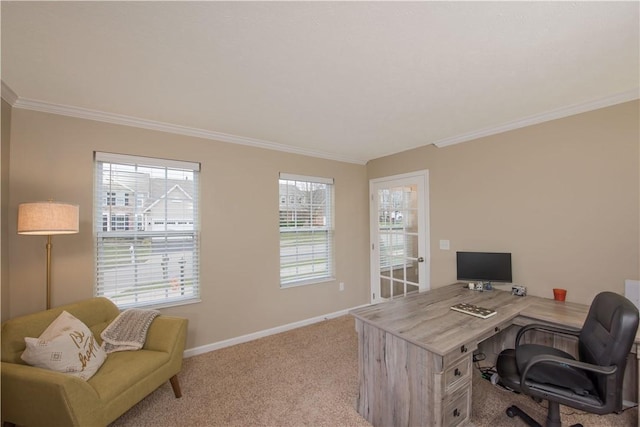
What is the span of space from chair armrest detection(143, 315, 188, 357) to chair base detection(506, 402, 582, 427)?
2535mm

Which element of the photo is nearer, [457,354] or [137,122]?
[457,354]

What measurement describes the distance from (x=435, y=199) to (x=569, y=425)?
2.28 m

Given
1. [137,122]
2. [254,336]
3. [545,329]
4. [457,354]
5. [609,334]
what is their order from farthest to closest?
[254,336] → [137,122] → [545,329] → [457,354] → [609,334]

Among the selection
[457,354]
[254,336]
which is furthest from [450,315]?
[254,336]

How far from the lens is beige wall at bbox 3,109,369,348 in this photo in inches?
83.7

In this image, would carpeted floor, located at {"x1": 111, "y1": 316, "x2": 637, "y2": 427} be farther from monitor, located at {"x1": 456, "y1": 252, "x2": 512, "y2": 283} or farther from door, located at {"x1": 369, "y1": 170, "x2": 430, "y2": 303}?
door, located at {"x1": 369, "y1": 170, "x2": 430, "y2": 303}

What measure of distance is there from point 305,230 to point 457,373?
245cm

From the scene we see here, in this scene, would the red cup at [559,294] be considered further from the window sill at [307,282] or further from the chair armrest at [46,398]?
the chair armrest at [46,398]

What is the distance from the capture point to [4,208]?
1.99 metres

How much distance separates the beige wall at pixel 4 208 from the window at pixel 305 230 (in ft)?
7.88

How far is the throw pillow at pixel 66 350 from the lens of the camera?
4.99ft

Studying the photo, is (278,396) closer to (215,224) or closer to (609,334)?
(215,224)

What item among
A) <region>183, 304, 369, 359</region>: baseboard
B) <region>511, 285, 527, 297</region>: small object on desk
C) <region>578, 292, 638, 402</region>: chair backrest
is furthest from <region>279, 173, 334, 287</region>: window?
<region>578, 292, 638, 402</region>: chair backrest

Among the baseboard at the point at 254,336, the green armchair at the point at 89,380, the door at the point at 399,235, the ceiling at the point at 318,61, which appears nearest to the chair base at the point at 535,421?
the door at the point at 399,235
